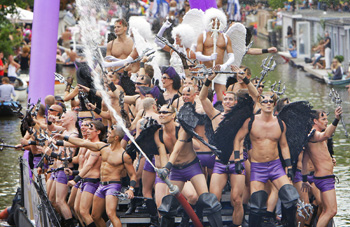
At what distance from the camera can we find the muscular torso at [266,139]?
10.6 metres

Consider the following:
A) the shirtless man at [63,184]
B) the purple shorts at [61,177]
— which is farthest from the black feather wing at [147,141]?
the purple shorts at [61,177]

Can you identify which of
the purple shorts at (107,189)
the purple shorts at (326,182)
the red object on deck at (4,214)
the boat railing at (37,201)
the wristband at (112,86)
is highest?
the wristband at (112,86)

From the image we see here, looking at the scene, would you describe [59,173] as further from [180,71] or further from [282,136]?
[180,71]

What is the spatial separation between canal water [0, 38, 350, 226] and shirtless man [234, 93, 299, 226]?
154 inches

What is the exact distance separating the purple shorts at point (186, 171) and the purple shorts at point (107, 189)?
0.81 meters

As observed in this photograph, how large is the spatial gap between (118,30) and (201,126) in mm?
4784

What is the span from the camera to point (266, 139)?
10.6 m

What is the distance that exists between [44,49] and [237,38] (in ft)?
13.3

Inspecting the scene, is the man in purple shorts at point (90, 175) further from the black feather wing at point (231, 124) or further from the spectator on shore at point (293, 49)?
the spectator on shore at point (293, 49)

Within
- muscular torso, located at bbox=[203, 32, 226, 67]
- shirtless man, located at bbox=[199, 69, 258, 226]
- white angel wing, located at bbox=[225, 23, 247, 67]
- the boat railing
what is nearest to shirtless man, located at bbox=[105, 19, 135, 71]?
muscular torso, located at bbox=[203, 32, 226, 67]

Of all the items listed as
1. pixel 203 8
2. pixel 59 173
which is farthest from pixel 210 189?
pixel 203 8

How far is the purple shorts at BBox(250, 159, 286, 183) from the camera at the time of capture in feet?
34.7

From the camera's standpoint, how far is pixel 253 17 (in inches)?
2361

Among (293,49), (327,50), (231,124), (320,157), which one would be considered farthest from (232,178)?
(293,49)
